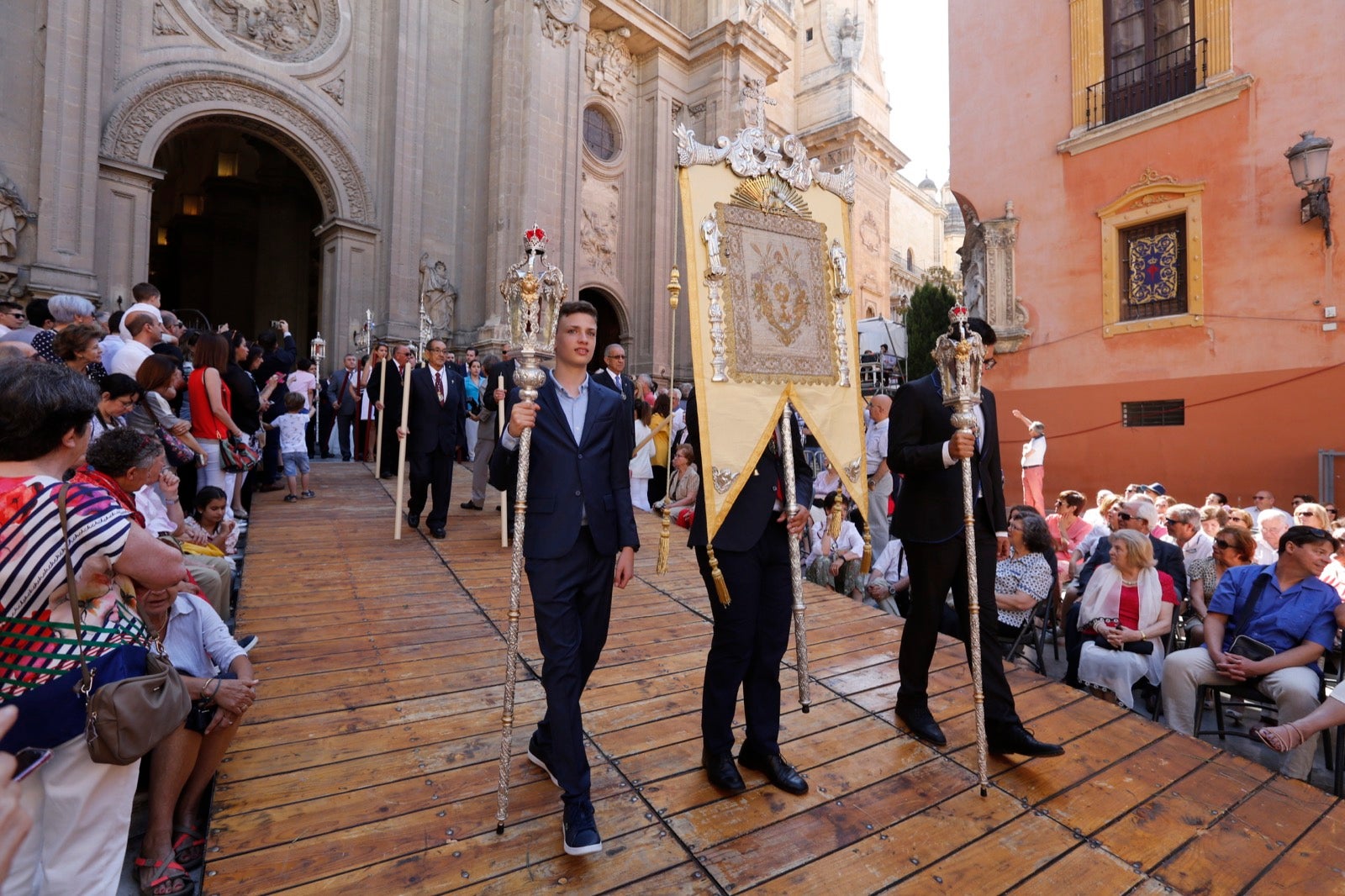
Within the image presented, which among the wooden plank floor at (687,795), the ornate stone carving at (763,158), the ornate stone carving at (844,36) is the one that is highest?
the ornate stone carving at (844,36)

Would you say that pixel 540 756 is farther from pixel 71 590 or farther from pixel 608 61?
pixel 608 61

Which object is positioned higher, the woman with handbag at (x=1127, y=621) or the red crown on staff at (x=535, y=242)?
the red crown on staff at (x=535, y=242)

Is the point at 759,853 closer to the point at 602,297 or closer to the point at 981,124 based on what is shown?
the point at 981,124

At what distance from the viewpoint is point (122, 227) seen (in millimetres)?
11609

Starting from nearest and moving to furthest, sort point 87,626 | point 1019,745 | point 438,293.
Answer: point 87,626 → point 1019,745 → point 438,293

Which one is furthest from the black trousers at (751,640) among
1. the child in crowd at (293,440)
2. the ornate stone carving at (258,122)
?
the ornate stone carving at (258,122)

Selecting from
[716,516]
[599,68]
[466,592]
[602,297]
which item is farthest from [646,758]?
[599,68]

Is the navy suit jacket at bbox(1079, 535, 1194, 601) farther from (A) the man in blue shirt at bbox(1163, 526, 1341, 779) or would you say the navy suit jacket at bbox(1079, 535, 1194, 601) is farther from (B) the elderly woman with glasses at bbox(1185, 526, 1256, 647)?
(A) the man in blue shirt at bbox(1163, 526, 1341, 779)

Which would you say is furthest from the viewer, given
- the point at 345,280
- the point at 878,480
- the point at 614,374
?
the point at 345,280

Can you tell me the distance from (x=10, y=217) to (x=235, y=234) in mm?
11073

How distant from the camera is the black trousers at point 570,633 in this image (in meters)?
2.55

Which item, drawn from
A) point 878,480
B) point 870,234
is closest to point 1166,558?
point 878,480

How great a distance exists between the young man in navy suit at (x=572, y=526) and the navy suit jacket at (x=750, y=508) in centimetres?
33

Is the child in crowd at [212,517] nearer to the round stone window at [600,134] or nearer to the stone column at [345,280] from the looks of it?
the stone column at [345,280]
